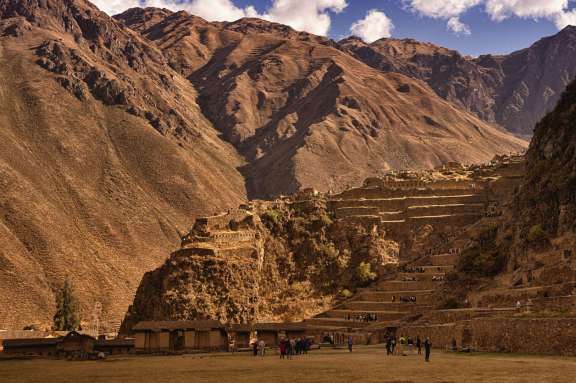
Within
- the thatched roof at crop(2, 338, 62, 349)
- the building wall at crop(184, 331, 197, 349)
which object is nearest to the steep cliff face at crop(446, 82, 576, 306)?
the building wall at crop(184, 331, 197, 349)

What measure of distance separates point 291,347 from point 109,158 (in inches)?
4102

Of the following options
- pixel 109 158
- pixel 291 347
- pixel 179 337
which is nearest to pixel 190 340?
pixel 179 337

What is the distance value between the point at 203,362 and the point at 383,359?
29.3ft

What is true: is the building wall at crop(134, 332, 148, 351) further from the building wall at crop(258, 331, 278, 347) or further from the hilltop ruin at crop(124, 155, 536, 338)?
the hilltop ruin at crop(124, 155, 536, 338)

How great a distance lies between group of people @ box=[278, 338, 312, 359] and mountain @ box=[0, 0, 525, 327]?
5734 cm

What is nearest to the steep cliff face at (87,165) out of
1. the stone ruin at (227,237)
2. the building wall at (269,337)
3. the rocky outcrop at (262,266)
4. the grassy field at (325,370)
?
the stone ruin at (227,237)

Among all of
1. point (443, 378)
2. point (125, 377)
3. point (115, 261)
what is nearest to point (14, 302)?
point (115, 261)

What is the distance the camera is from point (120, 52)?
645ft

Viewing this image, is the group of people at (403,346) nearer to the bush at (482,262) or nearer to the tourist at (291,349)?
the tourist at (291,349)

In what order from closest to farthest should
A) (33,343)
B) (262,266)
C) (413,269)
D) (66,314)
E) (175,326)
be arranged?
1. (175,326)
2. (33,343)
3. (413,269)
4. (262,266)
5. (66,314)

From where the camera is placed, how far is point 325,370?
3269cm

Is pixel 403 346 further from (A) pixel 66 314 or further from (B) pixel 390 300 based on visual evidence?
(A) pixel 66 314

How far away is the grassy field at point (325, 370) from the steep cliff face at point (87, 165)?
58.9 meters

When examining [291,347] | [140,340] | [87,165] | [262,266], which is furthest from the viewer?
[87,165]
